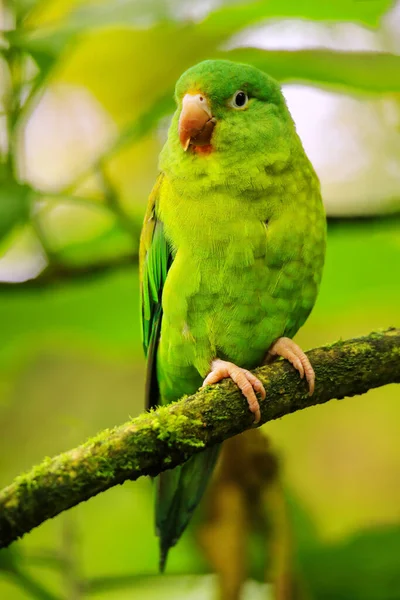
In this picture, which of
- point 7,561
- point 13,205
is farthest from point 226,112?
point 7,561

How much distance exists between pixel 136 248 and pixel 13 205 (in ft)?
2.08

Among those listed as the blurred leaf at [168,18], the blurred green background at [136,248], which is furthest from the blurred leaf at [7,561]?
the blurred leaf at [168,18]

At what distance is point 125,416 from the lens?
373 cm

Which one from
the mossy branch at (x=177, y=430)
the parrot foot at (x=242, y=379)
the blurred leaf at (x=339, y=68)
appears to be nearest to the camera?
the mossy branch at (x=177, y=430)

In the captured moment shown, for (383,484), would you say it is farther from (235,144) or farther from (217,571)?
(235,144)

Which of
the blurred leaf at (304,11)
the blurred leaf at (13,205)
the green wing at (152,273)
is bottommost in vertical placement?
the green wing at (152,273)

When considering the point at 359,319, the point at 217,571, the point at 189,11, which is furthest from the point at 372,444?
the point at 189,11

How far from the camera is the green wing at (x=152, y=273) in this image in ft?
7.45

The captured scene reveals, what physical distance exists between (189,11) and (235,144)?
1.37 ft

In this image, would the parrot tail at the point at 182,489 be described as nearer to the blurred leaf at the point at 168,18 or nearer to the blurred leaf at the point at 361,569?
the blurred leaf at the point at 361,569

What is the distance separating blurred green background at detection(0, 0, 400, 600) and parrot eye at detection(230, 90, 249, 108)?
0.45 feet

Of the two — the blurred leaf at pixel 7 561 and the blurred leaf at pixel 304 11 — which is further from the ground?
the blurred leaf at pixel 304 11

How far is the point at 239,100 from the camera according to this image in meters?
2.27

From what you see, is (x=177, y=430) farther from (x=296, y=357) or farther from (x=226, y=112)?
(x=226, y=112)
